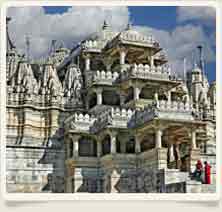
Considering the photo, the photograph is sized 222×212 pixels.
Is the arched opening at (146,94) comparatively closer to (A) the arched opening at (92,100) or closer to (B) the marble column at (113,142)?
(A) the arched opening at (92,100)

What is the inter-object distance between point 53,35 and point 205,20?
14.5ft

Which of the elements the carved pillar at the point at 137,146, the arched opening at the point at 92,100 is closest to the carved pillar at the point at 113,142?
the carved pillar at the point at 137,146

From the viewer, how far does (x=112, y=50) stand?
19797 mm

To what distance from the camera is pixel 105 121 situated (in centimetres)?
1664

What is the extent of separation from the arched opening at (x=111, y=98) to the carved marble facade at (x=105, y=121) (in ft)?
0.11

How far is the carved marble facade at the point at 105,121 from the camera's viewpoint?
51.3 feet

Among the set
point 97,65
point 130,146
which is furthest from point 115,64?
point 130,146

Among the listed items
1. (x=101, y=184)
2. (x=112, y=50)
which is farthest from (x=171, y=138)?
(x=112, y=50)

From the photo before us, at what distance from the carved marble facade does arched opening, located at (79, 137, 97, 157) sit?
30 millimetres

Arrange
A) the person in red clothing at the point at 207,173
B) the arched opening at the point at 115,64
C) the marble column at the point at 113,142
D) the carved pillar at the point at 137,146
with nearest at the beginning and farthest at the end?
the person in red clothing at the point at 207,173 → the marble column at the point at 113,142 → the carved pillar at the point at 137,146 → the arched opening at the point at 115,64

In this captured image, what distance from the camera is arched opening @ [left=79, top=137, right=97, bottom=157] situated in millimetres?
17500

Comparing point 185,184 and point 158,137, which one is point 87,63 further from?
point 185,184

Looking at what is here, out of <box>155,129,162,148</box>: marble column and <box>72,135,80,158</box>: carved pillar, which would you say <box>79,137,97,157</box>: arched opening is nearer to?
<box>72,135,80,158</box>: carved pillar

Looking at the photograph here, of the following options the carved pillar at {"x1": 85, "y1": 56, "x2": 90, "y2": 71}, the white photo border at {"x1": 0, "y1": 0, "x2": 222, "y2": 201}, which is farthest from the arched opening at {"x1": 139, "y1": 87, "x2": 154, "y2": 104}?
the white photo border at {"x1": 0, "y1": 0, "x2": 222, "y2": 201}
